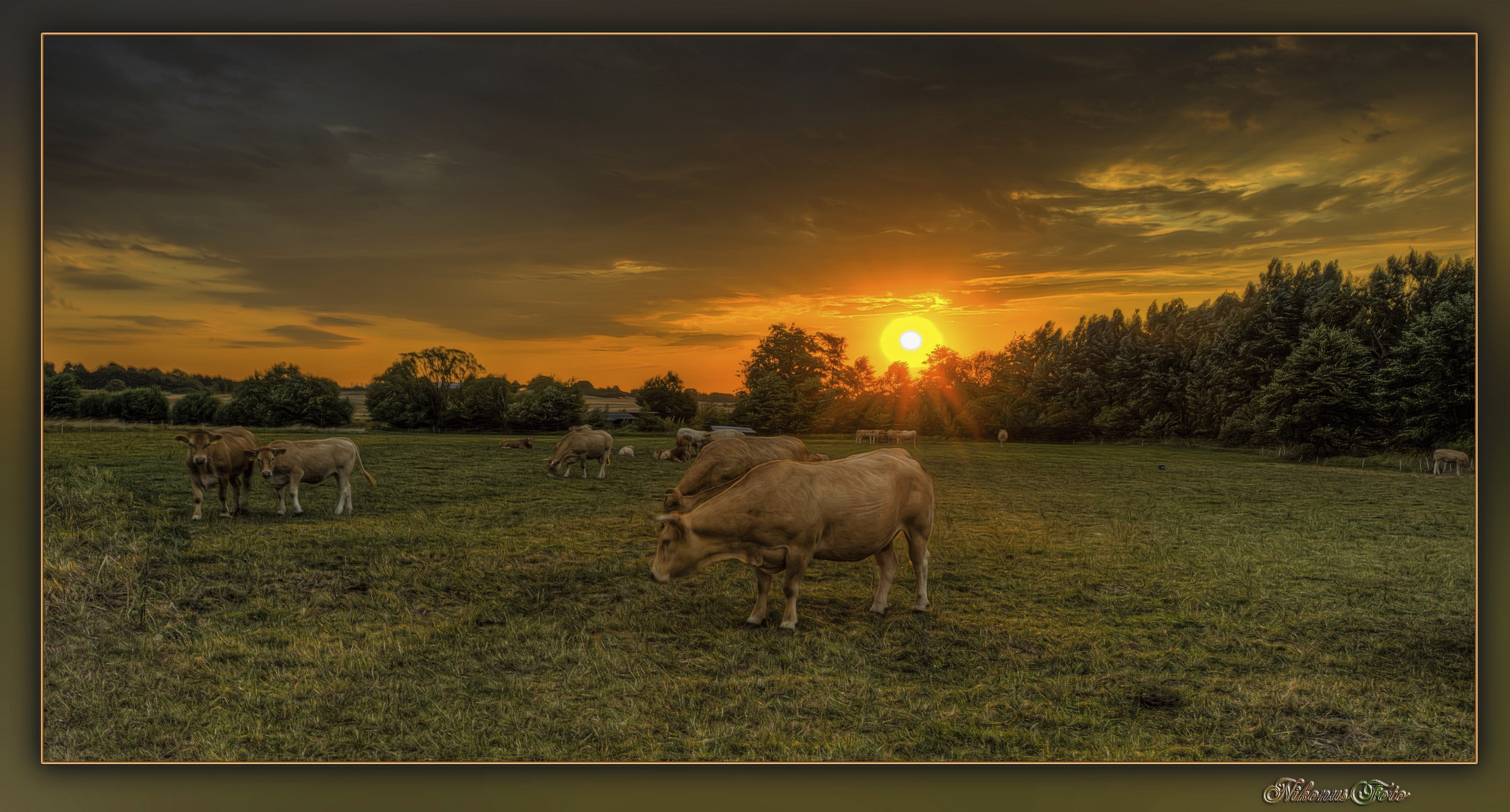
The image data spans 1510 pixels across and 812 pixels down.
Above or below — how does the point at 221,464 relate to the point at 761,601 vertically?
above

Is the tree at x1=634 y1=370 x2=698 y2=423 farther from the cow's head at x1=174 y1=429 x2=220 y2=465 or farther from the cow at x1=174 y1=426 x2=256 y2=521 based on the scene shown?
the cow's head at x1=174 y1=429 x2=220 y2=465

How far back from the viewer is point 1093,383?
9188 millimetres

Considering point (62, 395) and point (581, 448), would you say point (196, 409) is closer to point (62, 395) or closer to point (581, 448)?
point (62, 395)

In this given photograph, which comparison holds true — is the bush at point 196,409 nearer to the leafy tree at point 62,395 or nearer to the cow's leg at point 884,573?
the leafy tree at point 62,395

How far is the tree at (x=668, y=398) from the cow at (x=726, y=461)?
21.9 inches

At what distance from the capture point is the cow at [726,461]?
7137mm

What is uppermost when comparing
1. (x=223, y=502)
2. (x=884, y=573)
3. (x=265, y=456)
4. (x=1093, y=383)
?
(x=1093, y=383)

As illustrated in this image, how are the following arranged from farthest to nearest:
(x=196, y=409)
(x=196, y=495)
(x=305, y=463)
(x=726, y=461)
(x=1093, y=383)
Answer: (x=1093, y=383) < (x=305, y=463) < (x=196, y=495) < (x=726, y=461) < (x=196, y=409)

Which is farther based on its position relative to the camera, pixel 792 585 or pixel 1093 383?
pixel 1093 383

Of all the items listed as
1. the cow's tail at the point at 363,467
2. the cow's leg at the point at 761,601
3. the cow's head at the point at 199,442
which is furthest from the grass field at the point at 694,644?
the cow's tail at the point at 363,467

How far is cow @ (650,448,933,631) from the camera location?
15.5 ft

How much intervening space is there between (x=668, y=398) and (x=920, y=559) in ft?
11.2

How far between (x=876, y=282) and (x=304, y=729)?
587 cm

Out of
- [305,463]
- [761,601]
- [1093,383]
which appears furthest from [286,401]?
[1093,383]
